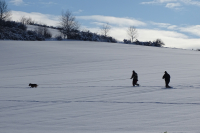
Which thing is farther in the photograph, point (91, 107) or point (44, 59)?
point (44, 59)

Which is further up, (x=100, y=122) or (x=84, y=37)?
(x=84, y=37)

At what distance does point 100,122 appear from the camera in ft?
30.4

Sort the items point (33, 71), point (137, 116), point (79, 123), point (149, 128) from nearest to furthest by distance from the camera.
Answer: point (149, 128) → point (79, 123) → point (137, 116) → point (33, 71)

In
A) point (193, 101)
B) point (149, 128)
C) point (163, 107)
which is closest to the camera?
point (149, 128)

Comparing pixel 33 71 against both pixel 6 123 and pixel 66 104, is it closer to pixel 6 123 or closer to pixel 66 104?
pixel 66 104

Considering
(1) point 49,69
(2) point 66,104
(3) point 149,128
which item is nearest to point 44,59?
(1) point 49,69

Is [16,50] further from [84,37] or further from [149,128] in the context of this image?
[149,128]

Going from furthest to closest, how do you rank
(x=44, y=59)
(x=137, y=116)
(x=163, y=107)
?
1. (x=44, y=59)
2. (x=163, y=107)
3. (x=137, y=116)

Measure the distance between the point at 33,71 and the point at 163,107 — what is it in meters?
18.7

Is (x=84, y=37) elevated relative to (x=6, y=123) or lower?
elevated

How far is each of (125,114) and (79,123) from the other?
2057mm

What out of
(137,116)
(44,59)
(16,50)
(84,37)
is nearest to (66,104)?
(137,116)

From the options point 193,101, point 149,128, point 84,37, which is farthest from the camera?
point 84,37

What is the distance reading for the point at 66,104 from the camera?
12.2m
